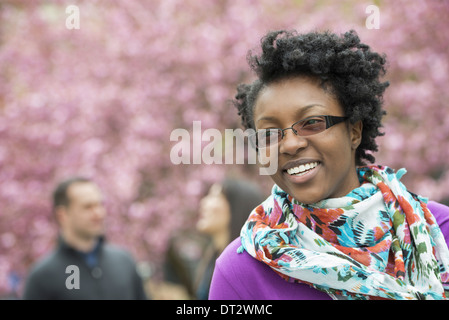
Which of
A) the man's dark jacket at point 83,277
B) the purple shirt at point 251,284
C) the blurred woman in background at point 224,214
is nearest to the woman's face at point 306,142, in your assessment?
the purple shirt at point 251,284

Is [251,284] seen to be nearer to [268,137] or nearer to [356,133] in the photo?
[268,137]

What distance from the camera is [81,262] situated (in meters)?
3.52

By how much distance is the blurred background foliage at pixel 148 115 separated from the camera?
18.6 ft

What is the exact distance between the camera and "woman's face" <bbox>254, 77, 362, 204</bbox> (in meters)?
1.39

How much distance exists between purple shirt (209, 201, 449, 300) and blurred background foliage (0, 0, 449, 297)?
4.14 m

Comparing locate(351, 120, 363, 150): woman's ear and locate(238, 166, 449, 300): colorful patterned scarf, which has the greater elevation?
locate(351, 120, 363, 150): woman's ear

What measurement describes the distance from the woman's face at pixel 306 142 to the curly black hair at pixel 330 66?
0.11 ft

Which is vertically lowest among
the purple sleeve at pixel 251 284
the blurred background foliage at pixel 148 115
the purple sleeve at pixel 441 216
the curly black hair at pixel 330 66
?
the purple sleeve at pixel 251 284

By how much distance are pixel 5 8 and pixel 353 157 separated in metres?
6.75

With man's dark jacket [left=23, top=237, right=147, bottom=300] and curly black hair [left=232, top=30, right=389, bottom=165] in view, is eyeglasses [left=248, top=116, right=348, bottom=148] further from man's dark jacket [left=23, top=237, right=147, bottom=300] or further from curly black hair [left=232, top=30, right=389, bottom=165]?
man's dark jacket [left=23, top=237, right=147, bottom=300]

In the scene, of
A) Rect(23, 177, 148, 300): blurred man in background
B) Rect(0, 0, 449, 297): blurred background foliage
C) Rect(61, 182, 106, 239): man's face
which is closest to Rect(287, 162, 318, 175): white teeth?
Rect(23, 177, 148, 300): blurred man in background

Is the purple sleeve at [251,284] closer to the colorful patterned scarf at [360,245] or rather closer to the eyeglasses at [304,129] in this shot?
the colorful patterned scarf at [360,245]

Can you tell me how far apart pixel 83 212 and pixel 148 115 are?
2.35 metres
